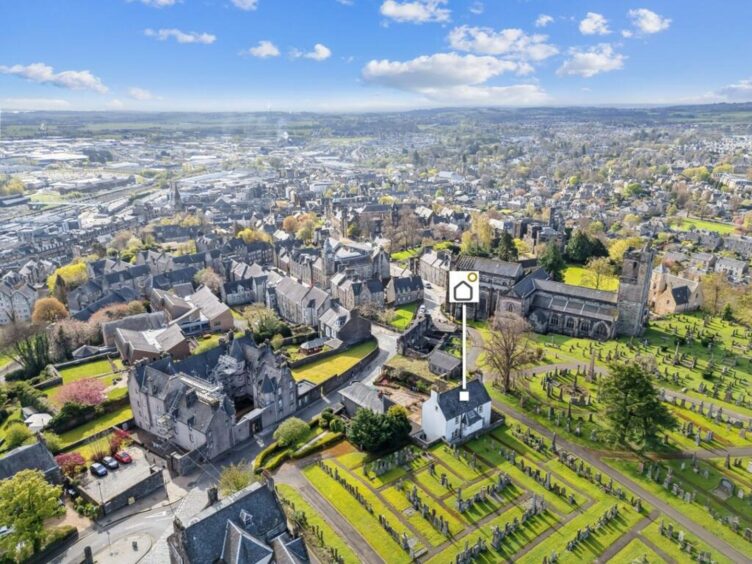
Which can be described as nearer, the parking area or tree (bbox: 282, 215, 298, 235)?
the parking area

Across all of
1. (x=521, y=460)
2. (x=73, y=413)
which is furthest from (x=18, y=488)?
(x=521, y=460)

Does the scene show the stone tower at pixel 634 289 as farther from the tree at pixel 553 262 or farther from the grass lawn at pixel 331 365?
the grass lawn at pixel 331 365

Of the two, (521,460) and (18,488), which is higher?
(18,488)

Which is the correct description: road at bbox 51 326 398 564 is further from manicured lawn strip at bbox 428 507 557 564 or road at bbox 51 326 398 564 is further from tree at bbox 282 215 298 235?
tree at bbox 282 215 298 235

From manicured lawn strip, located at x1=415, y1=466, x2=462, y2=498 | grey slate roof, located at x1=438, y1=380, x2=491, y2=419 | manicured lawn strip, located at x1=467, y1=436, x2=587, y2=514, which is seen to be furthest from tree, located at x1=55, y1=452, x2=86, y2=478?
manicured lawn strip, located at x1=467, y1=436, x2=587, y2=514

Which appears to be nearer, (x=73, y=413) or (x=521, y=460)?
(x=521, y=460)

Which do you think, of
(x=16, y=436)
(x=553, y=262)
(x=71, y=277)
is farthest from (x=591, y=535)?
(x=71, y=277)

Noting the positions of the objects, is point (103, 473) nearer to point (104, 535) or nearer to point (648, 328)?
point (104, 535)

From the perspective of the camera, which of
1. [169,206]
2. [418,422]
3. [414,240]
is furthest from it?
[169,206]
